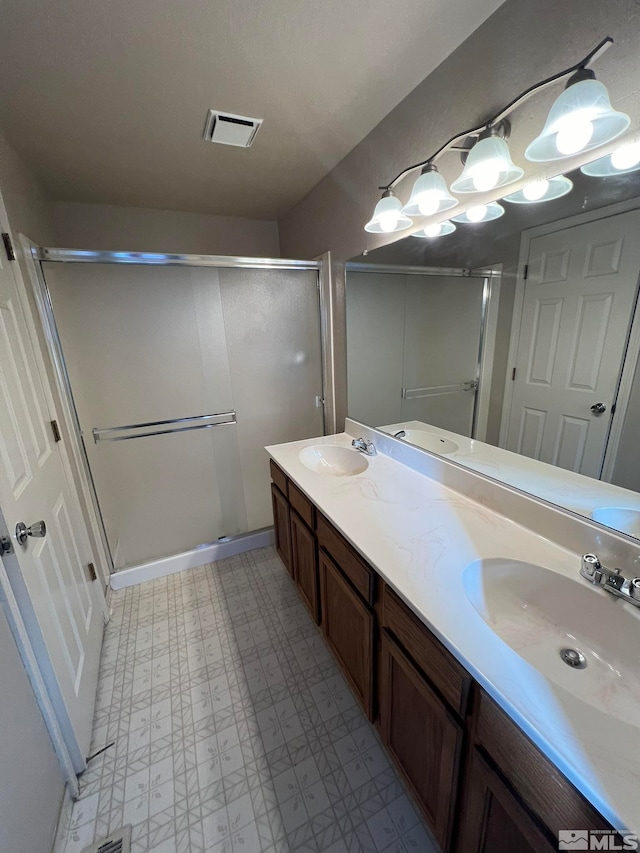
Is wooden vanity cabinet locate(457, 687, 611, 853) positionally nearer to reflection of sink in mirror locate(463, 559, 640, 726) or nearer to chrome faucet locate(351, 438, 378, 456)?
reflection of sink in mirror locate(463, 559, 640, 726)

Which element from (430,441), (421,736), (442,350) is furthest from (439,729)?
(442,350)

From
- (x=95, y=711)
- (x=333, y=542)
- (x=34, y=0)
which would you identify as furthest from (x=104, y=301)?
(x=95, y=711)

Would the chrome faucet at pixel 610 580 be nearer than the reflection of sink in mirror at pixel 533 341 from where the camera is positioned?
Yes

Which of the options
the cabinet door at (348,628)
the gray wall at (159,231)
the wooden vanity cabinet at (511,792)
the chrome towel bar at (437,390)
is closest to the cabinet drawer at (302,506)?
the cabinet door at (348,628)

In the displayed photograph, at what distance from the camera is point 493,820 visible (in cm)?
66

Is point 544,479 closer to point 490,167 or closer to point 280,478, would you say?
point 490,167

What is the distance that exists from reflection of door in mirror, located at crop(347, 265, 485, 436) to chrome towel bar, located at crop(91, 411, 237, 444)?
851mm

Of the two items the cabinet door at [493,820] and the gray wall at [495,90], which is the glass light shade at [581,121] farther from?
the cabinet door at [493,820]

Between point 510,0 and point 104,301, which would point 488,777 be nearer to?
point 510,0

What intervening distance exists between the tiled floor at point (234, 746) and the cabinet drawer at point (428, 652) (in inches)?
25.1

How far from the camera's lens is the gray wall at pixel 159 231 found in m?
2.12

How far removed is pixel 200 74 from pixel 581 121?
3.94 ft

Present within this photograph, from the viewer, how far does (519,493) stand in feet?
3.52

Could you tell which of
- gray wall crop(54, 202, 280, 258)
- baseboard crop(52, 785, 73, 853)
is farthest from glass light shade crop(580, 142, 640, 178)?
baseboard crop(52, 785, 73, 853)
